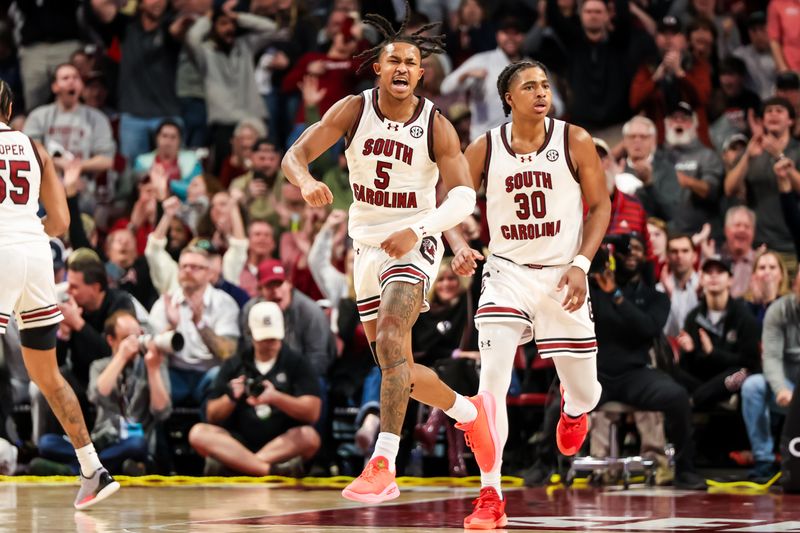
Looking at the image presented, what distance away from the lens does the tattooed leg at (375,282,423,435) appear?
286 inches

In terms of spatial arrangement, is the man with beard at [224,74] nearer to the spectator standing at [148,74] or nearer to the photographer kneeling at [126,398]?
the spectator standing at [148,74]

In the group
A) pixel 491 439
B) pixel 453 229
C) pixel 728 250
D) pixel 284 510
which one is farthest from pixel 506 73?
pixel 728 250

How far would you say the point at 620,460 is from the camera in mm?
10344

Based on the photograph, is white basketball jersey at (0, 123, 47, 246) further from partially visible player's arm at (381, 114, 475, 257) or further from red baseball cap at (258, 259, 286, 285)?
red baseball cap at (258, 259, 286, 285)

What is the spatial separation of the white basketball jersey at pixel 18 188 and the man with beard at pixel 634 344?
4.16 metres

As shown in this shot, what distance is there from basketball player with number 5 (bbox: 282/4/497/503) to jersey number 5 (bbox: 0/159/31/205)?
5.61 ft

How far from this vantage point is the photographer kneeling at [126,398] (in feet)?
37.9

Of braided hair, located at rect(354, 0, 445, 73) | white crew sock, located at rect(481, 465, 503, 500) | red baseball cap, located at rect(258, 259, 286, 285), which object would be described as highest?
braided hair, located at rect(354, 0, 445, 73)

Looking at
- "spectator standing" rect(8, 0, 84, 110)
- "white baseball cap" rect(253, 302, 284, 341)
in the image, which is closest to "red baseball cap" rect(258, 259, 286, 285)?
"white baseball cap" rect(253, 302, 284, 341)

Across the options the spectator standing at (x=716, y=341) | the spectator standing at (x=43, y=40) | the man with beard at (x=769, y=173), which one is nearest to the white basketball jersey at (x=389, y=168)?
the spectator standing at (x=716, y=341)

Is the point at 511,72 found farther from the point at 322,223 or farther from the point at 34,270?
the point at 322,223

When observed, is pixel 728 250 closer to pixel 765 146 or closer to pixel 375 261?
pixel 765 146

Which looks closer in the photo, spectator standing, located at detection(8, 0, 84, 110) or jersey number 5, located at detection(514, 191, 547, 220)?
jersey number 5, located at detection(514, 191, 547, 220)

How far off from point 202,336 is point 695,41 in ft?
18.9
